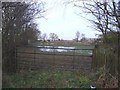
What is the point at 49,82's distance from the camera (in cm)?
640

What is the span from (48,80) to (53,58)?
51.4 inches

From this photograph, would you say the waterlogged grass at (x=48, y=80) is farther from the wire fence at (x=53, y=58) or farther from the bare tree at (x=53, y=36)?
the bare tree at (x=53, y=36)

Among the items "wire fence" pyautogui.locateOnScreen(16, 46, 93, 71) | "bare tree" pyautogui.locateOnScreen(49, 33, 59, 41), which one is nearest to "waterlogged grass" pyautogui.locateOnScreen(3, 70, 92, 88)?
"wire fence" pyautogui.locateOnScreen(16, 46, 93, 71)

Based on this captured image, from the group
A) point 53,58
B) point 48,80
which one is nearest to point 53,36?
point 48,80

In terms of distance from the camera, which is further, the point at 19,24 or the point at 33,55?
the point at 33,55

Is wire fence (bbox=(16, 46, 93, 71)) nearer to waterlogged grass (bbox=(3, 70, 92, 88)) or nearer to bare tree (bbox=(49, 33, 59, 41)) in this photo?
waterlogged grass (bbox=(3, 70, 92, 88))

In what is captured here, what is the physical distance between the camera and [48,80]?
6.52m

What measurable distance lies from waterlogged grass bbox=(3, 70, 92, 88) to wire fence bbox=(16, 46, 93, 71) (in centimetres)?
43

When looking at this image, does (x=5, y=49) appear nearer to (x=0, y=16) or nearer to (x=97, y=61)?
(x=0, y=16)

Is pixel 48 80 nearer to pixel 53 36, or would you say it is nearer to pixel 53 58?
pixel 53 36

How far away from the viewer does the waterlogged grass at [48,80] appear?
612 cm

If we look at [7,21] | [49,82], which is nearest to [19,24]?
[7,21]

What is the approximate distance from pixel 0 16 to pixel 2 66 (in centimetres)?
127

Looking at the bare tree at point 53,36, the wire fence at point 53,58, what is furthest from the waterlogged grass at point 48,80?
the bare tree at point 53,36
